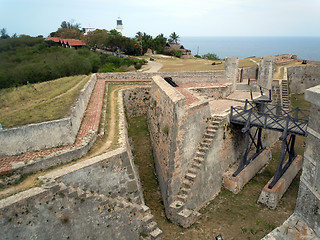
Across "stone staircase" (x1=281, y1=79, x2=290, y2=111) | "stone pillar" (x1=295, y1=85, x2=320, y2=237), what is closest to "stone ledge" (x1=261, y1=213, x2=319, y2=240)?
"stone pillar" (x1=295, y1=85, x2=320, y2=237)

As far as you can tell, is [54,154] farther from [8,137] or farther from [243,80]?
[243,80]

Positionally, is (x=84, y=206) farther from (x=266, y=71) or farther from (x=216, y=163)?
(x=266, y=71)

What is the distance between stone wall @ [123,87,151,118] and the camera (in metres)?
23.1

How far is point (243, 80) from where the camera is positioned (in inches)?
1267

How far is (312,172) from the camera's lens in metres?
7.37

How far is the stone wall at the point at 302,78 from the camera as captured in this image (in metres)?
31.7

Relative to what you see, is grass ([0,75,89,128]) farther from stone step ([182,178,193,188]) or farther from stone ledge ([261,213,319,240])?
stone ledge ([261,213,319,240])

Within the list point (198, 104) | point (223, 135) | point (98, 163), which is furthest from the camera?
point (223, 135)

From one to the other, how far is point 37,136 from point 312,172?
32.4ft

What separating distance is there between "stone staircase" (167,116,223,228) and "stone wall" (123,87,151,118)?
31.2 ft

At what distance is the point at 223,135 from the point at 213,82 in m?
11.0

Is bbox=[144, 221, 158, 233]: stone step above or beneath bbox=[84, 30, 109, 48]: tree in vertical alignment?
beneath

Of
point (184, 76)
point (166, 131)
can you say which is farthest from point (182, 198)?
point (184, 76)

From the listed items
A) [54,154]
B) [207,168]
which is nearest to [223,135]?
[207,168]
